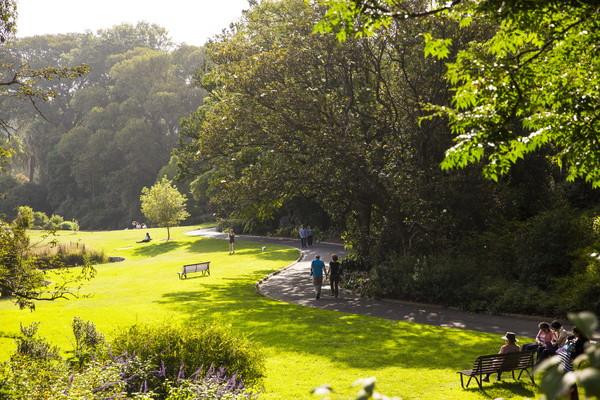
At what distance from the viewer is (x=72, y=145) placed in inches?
3656

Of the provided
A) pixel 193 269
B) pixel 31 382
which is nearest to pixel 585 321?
pixel 31 382

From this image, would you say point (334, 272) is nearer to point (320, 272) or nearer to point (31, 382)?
point (320, 272)

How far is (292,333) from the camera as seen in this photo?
60.1 feet

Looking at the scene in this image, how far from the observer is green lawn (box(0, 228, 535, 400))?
13.1 metres

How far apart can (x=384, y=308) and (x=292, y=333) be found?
5328 millimetres

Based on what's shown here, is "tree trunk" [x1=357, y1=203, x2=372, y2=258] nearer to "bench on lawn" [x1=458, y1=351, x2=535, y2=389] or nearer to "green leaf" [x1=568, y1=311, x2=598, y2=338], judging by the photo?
"bench on lawn" [x1=458, y1=351, x2=535, y2=389]

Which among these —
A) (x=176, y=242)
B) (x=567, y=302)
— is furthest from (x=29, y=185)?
(x=567, y=302)

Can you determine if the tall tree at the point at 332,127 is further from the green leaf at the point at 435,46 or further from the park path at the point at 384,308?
the green leaf at the point at 435,46

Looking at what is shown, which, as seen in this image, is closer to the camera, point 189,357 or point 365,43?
point 189,357

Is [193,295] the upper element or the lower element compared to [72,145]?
lower

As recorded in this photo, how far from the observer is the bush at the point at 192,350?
11.2 metres

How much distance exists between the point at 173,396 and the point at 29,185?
99061 mm

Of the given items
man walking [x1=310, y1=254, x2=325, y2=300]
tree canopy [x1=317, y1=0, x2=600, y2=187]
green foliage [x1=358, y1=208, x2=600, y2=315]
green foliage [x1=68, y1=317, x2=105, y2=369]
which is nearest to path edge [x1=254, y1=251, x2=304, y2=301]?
man walking [x1=310, y1=254, x2=325, y2=300]

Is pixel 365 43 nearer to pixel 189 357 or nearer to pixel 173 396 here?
pixel 189 357
